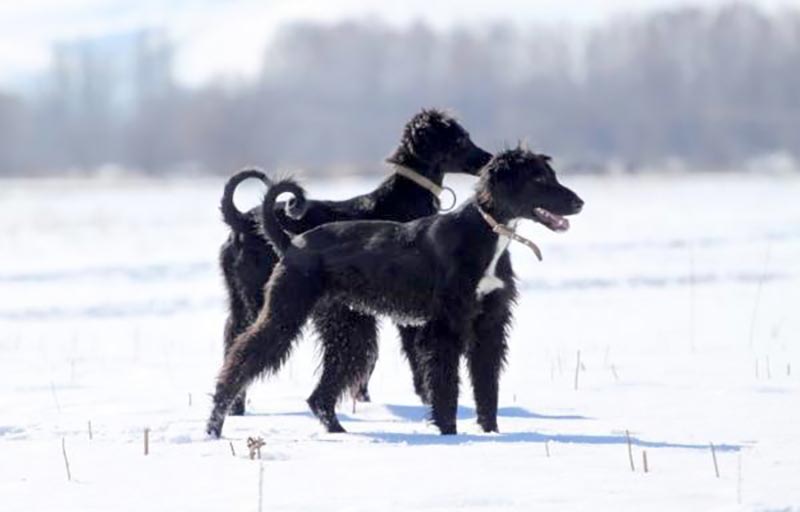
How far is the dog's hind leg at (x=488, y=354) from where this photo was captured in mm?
7992

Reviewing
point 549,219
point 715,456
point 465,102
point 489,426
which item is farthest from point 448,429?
point 465,102

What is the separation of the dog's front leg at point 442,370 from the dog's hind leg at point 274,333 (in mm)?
650

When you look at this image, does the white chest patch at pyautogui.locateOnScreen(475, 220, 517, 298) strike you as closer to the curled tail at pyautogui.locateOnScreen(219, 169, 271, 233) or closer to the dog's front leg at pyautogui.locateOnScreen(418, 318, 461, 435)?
the dog's front leg at pyautogui.locateOnScreen(418, 318, 461, 435)

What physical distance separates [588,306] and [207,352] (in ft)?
15.7

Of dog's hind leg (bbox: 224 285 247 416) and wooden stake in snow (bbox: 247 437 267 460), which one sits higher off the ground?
dog's hind leg (bbox: 224 285 247 416)

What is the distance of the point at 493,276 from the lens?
26.0 ft

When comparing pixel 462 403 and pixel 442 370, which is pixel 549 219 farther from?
pixel 462 403

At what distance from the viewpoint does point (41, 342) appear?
13.4m

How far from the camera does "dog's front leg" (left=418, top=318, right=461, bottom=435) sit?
7906 millimetres

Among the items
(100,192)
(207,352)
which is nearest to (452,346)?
(207,352)

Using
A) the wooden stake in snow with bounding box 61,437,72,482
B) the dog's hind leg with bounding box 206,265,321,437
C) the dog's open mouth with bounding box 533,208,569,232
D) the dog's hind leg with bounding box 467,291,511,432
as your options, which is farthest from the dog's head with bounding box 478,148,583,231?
the wooden stake in snow with bounding box 61,437,72,482

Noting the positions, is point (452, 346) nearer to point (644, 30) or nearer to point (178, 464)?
point (178, 464)

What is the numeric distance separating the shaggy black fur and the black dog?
0.75 m

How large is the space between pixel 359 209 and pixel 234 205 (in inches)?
29.5
